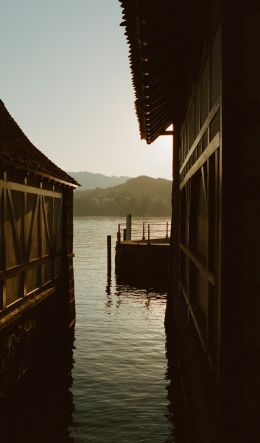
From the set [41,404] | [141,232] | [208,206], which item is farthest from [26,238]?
[141,232]

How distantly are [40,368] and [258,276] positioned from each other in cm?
935

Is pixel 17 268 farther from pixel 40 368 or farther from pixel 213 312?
pixel 213 312

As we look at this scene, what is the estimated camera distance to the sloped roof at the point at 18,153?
960 cm

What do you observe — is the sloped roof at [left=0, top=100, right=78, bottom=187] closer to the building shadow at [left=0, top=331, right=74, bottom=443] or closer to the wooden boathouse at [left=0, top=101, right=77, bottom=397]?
the wooden boathouse at [left=0, top=101, right=77, bottom=397]

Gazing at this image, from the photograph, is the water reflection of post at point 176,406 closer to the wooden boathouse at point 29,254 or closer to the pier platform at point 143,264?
the wooden boathouse at point 29,254

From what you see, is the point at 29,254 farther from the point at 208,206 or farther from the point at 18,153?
the point at 208,206

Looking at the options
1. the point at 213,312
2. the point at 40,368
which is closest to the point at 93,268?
the point at 40,368

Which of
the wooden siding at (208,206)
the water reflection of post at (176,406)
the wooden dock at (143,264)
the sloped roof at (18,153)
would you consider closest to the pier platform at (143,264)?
the wooden dock at (143,264)

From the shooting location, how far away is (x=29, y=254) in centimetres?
1180

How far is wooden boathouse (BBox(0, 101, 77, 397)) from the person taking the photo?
9977 mm

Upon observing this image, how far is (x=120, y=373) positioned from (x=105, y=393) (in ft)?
5.20

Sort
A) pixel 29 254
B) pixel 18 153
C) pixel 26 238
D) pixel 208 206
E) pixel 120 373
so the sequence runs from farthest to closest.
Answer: pixel 120 373
pixel 29 254
pixel 26 238
pixel 18 153
pixel 208 206

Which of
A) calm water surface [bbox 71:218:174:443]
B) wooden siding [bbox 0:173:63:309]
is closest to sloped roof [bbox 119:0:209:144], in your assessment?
wooden siding [bbox 0:173:63:309]

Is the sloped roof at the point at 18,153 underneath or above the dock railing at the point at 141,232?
above
